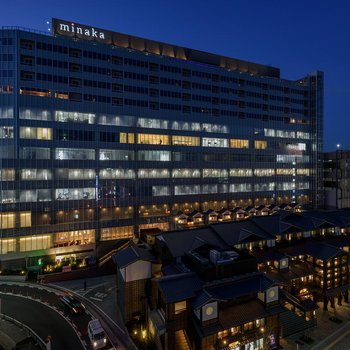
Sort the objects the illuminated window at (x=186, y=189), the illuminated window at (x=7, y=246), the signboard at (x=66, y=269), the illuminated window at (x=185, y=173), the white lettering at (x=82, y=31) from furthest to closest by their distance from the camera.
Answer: the illuminated window at (x=186, y=189) → the illuminated window at (x=185, y=173) → the white lettering at (x=82, y=31) → the illuminated window at (x=7, y=246) → the signboard at (x=66, y=269)

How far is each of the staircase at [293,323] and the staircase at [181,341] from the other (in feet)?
48.8

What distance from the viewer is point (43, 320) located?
38.2 m

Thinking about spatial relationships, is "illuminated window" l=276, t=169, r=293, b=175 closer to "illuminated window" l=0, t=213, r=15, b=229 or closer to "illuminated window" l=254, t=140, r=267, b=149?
"illuminated window" l=254, t=140, r=267, b=149

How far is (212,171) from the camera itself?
89.1 metres

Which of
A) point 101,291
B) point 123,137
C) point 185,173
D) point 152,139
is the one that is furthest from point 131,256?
point 185,173

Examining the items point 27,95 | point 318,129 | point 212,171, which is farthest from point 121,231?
point 318,129

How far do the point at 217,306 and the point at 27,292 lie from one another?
3806 centimetres

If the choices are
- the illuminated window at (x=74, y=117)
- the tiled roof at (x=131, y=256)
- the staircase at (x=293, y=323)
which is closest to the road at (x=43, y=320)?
the tiled roof at (x=131, y=256)

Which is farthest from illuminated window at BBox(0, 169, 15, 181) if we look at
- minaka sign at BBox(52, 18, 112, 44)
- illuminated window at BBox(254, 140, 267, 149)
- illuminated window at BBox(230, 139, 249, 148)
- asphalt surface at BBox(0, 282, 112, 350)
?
illuminated window at BBox(254, 140, 267, 149)

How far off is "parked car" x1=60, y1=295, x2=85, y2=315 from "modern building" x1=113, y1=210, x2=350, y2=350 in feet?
21.0

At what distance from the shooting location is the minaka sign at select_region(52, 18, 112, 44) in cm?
7019

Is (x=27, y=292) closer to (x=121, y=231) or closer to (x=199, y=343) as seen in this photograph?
(x=121, y=231)

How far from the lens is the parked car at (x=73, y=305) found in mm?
39812

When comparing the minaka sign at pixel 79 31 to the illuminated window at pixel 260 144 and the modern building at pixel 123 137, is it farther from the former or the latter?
the illuminated window at pixel 260 144
